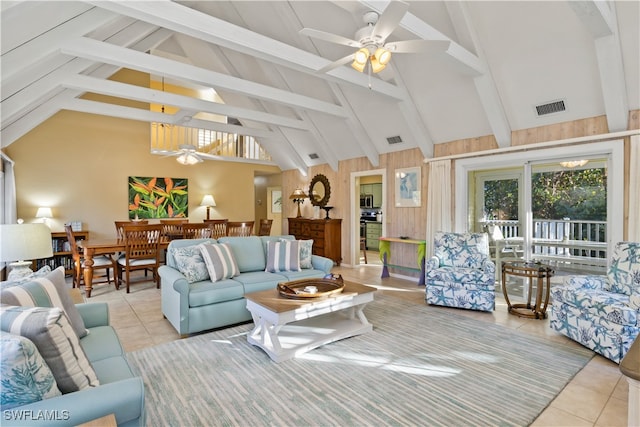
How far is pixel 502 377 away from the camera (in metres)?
2.42

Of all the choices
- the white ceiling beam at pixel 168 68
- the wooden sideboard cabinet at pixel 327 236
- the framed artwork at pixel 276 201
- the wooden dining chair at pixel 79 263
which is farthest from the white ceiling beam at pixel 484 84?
the framed artwork at pixel 276 201

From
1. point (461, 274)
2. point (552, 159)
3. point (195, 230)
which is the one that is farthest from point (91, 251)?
point (552, 159)

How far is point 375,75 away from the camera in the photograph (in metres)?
5.03

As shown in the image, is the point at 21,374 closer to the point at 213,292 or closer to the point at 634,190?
the point at 213,292

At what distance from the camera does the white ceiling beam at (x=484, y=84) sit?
361cm

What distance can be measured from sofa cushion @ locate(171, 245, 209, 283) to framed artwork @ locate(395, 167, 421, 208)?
394 centimetres

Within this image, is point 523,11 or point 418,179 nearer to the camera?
point 523,11

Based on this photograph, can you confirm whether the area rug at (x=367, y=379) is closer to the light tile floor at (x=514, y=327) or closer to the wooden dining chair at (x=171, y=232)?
the light tile floor at (x=514, y=327)

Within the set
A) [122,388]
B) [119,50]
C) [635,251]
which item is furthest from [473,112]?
[122,388]

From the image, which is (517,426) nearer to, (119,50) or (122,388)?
(122,388)

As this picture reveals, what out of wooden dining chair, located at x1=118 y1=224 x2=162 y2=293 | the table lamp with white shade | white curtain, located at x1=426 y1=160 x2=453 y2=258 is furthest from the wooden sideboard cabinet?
the table lamp with white shade

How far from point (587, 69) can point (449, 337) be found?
3.36m

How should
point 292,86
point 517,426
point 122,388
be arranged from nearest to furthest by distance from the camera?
1. point 122,388
2. point 517,426
3. point 292,86

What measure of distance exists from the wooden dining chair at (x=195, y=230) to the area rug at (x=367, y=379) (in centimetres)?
260
